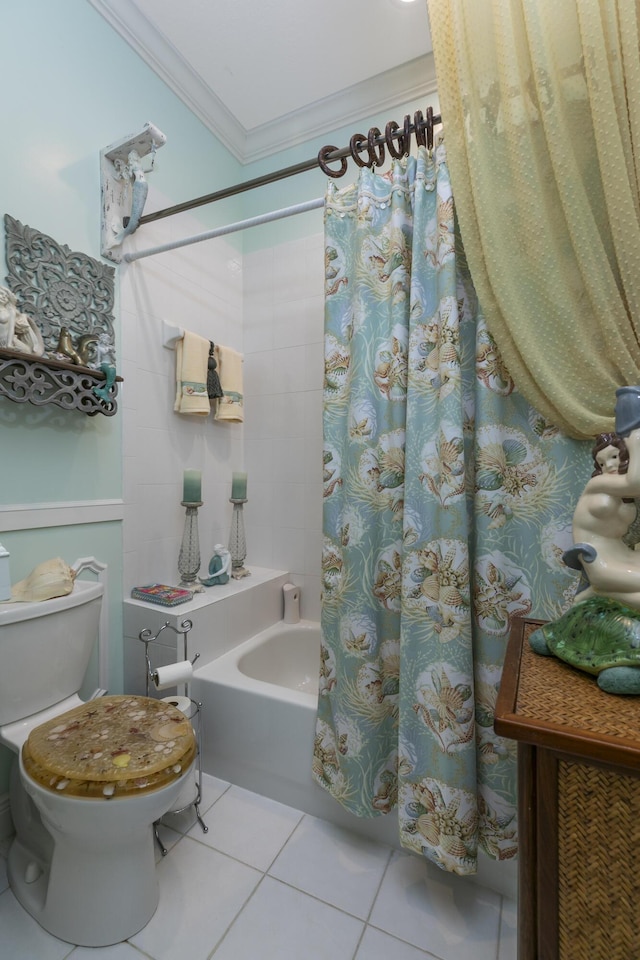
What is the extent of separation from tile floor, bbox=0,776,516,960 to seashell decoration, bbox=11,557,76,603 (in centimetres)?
75

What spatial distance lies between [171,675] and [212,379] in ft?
4.09

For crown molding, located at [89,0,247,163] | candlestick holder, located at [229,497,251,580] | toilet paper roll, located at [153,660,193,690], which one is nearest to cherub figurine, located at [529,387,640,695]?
toilet paper roll, located at [153,660,193,690]

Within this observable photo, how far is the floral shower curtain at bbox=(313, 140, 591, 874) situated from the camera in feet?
3.43

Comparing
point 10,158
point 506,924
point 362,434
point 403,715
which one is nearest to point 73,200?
point 10,158

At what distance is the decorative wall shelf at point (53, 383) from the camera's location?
120 cm

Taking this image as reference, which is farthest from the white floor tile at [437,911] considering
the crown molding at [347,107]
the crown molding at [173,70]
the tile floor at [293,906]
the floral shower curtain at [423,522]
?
the crown molding at [173,70]

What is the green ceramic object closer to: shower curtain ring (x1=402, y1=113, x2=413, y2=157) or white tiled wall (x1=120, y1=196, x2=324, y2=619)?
shower curtain ring (x1=402, y1=113, x2=413, y2=157)

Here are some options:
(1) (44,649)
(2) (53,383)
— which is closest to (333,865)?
(1) (44,649)

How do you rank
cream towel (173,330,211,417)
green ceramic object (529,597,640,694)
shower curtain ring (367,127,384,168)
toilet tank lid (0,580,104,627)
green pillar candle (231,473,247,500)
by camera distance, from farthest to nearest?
green pillar candle (231,473,247,500) < cream towel (173,330,211,417) < shower curtain ring (367,127,384,168) < toilet tank lid (0,580,104,627) < green ceramic object (529,597,640,694)

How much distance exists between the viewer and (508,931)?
1.04 meters

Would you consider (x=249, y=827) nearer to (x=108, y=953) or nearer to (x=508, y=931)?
(x=108, y=953)

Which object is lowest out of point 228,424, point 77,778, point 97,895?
point 97,895

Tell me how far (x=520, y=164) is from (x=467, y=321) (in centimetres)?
34

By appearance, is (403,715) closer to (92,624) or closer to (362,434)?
(362,434)
